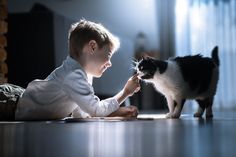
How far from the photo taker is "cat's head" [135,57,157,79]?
116 cm

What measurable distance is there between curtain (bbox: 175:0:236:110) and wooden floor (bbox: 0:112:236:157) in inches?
96.1

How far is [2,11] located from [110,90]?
1081 mm

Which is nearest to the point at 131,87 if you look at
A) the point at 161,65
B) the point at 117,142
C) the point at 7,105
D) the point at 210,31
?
the point at 161,65

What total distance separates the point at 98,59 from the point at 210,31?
2265 millimetres

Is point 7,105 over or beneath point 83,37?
beneath

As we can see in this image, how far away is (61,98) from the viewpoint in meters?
1.15

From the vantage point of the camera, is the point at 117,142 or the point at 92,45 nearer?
the point at 117,142

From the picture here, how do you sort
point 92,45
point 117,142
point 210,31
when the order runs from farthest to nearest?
point 210,31
point 92,45
point 117,142

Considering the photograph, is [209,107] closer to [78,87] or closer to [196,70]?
[196,70]

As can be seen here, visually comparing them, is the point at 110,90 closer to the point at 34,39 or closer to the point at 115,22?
the point at 34,39

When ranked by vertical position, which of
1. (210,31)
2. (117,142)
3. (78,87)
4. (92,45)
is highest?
(210,31)

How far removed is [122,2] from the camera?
3732 millimetres

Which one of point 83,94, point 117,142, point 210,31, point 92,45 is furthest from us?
point 210,31

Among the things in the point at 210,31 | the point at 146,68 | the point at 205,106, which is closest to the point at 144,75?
the point at 146,68
